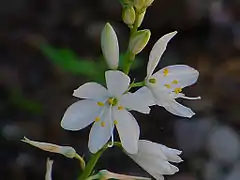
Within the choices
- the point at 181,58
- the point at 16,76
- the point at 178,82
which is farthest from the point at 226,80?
the point at 178,82

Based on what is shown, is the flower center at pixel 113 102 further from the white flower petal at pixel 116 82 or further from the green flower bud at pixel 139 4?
the green flower bud at pixel 139 4

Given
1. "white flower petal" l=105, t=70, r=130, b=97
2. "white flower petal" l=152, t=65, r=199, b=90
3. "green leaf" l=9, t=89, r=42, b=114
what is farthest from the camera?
"green leaf" l=9, t=89, r=42, b=114

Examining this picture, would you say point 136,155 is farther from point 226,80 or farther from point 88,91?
point 226,80

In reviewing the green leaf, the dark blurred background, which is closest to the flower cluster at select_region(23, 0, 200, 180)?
the dark blurred background

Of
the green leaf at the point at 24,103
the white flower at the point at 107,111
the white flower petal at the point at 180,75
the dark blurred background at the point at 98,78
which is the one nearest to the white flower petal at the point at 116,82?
the white flower at the point at 107,111

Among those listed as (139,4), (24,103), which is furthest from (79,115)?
(24,103)

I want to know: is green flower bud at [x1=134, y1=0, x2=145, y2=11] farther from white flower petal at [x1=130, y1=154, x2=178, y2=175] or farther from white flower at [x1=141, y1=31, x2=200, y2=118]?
white flower petal at [x1=130, y1=154, x2=178, y2=175]

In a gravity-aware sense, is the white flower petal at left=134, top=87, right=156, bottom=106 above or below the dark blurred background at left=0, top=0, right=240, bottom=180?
above

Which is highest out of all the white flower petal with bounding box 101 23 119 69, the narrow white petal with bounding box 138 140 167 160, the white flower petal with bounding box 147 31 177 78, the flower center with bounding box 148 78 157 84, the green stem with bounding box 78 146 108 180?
the white flower petal with bounding box 101 23 119 69

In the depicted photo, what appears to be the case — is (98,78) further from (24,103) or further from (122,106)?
(122,106)
